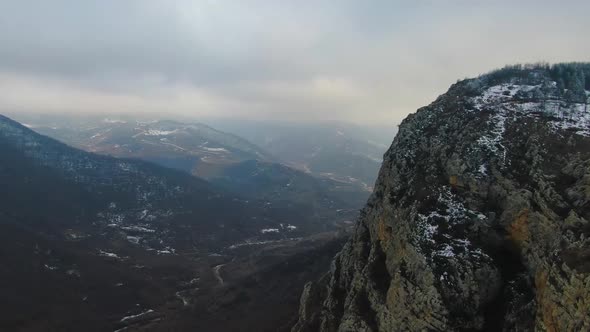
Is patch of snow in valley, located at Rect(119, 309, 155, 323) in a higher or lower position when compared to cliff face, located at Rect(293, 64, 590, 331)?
lower

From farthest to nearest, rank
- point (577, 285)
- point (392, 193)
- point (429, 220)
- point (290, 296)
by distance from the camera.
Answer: point (290, 296), point (392, 193), point (429, 220), point (577, 285)

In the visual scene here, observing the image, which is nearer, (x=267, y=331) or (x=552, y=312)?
(x=552, y=312)

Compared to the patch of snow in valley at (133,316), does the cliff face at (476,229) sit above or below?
above

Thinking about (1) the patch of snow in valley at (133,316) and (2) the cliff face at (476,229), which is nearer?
(2) the cliff face at (476,229)

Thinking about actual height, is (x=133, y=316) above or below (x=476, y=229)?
below

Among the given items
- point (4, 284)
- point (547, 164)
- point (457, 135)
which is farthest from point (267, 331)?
point (4, 284)

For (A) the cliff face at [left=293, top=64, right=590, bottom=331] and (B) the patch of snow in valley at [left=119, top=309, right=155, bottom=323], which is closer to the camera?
(A) the cliff face at [left=293, top=64, right=590, bottom=331]

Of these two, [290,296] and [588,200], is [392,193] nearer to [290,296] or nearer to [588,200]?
[588,200]

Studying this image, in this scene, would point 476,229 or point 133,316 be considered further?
point 133,316
